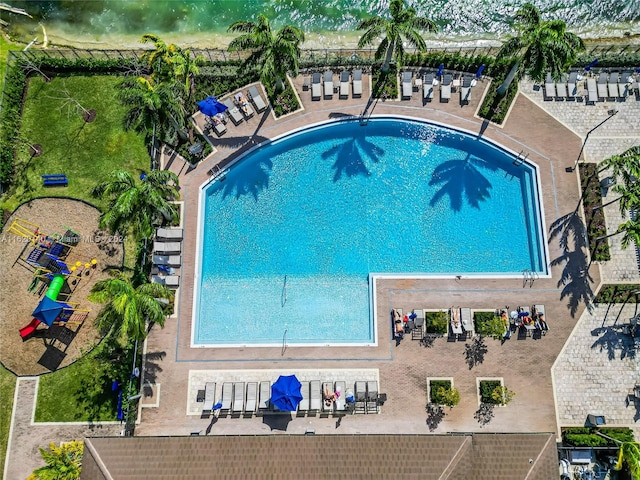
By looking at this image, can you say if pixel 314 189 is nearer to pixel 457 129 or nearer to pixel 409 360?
pixel 457 129

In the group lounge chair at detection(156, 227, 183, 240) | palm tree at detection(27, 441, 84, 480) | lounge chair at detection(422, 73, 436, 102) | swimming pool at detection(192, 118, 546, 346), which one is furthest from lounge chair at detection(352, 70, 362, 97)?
palm tree at detection(27, 441, 84, 480)

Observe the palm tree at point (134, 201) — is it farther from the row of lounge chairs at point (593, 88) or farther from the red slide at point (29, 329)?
the row of lounge chairs at point (593, 88)

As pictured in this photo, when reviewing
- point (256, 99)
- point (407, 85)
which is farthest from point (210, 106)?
point (407, 85)

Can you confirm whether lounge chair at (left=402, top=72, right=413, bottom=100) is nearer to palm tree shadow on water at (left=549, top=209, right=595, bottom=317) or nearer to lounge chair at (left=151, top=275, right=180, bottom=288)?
palm tree shadow on water at (left=549, top=209, right=595, bottom=317)

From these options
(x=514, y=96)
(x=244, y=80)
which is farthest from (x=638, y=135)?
(x=244, y=80)

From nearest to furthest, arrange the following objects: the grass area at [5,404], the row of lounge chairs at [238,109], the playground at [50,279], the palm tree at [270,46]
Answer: the grass area at [5,404] < the palm tree at [270,46] < the playground at [50,279] < the row of lounge chairs at [238,109]

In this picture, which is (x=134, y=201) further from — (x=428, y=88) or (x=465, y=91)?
(x=465, y=91)

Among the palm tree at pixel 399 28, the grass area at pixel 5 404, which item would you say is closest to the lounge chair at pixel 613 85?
the palm tree at pixel 399 28
